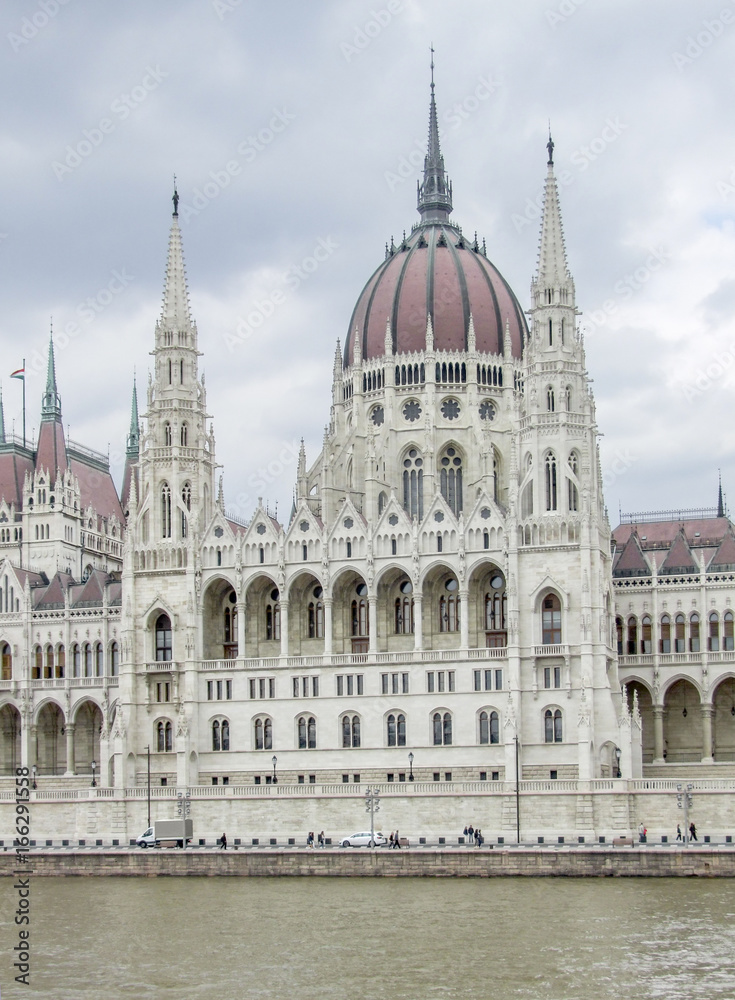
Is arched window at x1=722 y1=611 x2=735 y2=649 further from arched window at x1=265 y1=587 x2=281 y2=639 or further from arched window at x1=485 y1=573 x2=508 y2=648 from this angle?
arched window at x1=265 y1=587 x2=281 y2=639

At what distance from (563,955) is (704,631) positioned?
155ft

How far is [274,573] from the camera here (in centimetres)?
9981

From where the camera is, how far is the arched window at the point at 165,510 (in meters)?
105

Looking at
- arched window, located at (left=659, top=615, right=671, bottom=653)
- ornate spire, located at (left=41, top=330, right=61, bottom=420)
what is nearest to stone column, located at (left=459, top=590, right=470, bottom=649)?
arched window, located at (left=659, top=615, right=671, bottom=653)

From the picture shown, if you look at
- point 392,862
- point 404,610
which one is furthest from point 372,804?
point 404,610

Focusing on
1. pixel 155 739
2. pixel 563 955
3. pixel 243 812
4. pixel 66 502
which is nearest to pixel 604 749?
pixel 243 812

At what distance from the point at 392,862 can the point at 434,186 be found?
5996 cm

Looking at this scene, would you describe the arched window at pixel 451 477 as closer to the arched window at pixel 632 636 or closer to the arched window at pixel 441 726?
the arched window at pixel 632 636

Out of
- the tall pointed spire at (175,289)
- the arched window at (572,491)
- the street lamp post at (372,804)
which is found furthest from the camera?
the tall pointed spire at (175,289)

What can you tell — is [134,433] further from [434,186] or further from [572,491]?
[572,491]

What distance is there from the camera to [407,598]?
330ft

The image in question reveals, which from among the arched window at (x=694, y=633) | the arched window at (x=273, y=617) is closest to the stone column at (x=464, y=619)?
the arched window at (x=273, y=617)

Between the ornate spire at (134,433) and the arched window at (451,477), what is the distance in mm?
45149

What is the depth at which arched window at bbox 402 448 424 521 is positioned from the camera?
363ft
